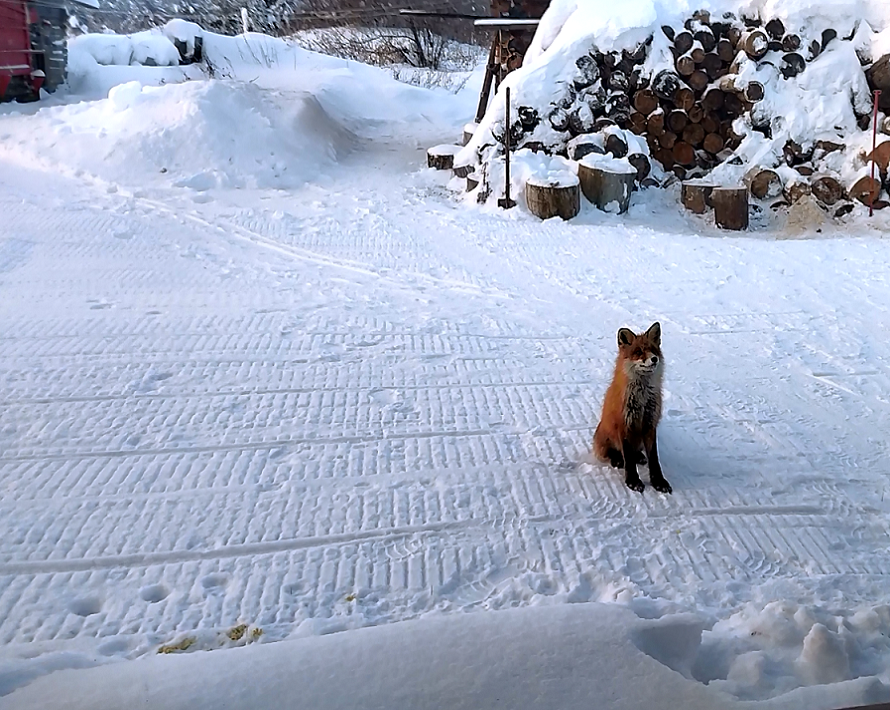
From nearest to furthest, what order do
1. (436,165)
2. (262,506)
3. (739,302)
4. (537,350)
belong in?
(262,506) → (537,350) → (739,302) → (436,165)

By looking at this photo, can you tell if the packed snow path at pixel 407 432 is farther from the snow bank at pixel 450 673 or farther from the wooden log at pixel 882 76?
the wooden log at pixel 882 76

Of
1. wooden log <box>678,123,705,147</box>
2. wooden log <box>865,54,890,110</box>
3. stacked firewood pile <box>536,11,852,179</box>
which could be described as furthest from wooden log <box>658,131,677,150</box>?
wooden log <box>865,54,890,110</box>

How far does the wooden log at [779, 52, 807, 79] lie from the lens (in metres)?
9.28

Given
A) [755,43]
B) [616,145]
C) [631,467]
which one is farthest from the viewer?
[755,43]

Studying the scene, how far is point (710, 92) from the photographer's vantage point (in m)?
9.34

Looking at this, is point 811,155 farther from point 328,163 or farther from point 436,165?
point 328,163

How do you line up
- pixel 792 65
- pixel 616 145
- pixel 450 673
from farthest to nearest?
pixel 792 65
pixel 616 145
pixel 450 673

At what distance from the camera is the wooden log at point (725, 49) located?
30.7 feet

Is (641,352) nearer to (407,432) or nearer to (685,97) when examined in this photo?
(407,432)

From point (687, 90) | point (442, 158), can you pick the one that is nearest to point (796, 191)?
point (687, 90)

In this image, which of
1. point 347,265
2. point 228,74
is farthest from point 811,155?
point 228,74

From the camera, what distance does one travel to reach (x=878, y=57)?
891 centimetres

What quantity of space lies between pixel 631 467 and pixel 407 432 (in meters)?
1.00

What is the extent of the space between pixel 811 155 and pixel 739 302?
416 centimetres
